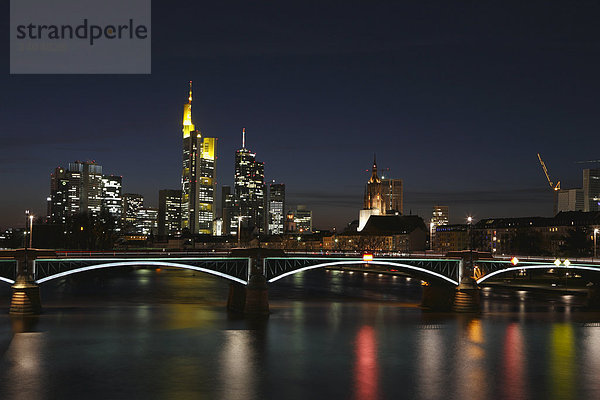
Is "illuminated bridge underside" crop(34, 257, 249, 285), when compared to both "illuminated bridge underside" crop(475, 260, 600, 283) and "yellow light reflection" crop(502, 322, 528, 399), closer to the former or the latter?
"yellow light reflection" crop(502, 322, 528, 399)

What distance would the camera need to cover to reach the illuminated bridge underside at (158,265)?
237ft

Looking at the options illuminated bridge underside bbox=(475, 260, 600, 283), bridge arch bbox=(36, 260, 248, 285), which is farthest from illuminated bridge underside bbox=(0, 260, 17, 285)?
illuminated bridge underside bbox=(475, 260, 600, 283)

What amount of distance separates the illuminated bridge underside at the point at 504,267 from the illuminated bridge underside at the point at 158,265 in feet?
102

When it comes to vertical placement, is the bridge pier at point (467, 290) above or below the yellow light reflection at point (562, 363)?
above

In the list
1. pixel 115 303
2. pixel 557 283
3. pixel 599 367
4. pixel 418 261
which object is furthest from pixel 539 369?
pixel 557 283

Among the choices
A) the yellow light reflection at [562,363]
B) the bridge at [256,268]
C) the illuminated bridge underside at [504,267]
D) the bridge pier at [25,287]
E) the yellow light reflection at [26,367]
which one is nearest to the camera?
the yellow light reflection at [26,367]

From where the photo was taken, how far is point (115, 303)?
94250 millimetres

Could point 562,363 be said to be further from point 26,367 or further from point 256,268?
point 26,367

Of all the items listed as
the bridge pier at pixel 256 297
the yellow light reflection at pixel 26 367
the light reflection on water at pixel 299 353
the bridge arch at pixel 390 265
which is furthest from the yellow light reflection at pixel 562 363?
the yellow light reflection at pixel 26 367

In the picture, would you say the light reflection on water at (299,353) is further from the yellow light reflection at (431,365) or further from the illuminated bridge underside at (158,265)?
the illuminated bridge underside at (158,265)

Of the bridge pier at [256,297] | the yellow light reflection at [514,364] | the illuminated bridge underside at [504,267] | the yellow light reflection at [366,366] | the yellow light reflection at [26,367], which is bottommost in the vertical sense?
the yellow light reflection at [514,364]

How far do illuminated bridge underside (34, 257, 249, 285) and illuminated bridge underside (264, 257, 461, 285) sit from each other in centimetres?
330

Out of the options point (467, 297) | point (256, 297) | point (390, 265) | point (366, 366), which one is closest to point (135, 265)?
point (256, 297)

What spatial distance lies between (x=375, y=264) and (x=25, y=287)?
40.0 m
